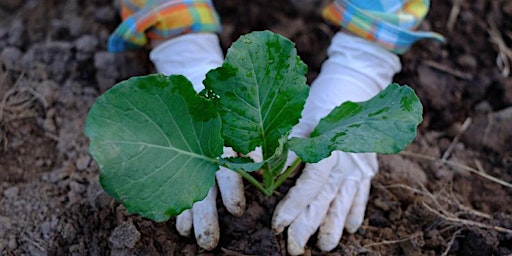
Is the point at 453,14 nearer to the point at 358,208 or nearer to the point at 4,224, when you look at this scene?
the point at 358,208

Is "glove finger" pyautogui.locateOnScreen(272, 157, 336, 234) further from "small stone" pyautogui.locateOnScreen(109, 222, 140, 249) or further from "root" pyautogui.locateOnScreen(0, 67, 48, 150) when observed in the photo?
"root" pyautogui.locateOnScreen(0, 67, 48, 150)

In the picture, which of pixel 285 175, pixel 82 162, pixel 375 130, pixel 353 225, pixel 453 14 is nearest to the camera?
pixel 375 130

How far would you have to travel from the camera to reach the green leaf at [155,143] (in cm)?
127

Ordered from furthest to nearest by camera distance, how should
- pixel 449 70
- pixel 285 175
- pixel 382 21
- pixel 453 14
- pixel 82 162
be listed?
pixel 453 14 → pixel 449 70 → pixel 382 21 → pixel 82 162 → pixel 285 175

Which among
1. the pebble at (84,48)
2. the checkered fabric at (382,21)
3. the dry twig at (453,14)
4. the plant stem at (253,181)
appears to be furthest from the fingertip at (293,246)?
the dry twig at (453,14)

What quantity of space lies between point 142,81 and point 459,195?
37.7 inches

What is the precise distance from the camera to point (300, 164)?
1.63 meters

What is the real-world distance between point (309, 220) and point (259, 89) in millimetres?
354

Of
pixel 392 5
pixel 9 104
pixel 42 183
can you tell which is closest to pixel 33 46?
pixel 9 104

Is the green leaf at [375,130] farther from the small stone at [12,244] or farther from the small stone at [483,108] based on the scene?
the small stone at [483,108]

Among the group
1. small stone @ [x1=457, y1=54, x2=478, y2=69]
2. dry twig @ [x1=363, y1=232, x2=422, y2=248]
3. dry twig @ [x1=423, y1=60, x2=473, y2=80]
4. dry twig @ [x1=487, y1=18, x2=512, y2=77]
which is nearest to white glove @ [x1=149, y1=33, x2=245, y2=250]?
dry twig @ [x1=363, y1=232, x2=422, y2=248]

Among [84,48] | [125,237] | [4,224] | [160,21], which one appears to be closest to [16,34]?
[84,48]

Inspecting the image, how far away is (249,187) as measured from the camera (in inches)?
61.7

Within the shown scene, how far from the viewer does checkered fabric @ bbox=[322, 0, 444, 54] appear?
1825 millimetres
